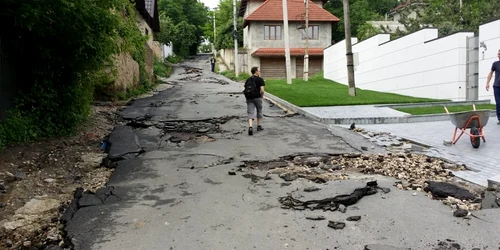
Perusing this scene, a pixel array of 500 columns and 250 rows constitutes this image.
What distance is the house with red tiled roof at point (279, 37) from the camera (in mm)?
38531

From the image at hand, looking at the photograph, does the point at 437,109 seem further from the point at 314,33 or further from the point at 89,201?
the point at 314,33

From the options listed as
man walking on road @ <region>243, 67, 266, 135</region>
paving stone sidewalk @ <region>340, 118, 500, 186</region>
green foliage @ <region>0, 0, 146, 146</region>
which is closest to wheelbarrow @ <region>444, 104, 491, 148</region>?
paving stone sidewalk @ <region>340, 118, 500, 186</region>

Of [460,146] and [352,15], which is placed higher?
[352,15]

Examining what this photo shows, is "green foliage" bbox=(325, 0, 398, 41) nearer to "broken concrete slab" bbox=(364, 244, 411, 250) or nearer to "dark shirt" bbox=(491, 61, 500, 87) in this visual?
"dark shirt" bbox=(491, 61, 500, 87)

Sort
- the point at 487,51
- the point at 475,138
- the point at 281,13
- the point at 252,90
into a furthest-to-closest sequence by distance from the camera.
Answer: the point at 281,13, the point at 487,51, the point at 252,90, the point at 475,138

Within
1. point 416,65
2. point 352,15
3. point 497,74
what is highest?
point 352,15

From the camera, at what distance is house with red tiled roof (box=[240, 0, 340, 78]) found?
126 ft

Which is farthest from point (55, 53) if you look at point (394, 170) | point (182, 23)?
point (182, 23)

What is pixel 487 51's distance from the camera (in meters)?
14.1

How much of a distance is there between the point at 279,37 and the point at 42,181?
3463 centimetres

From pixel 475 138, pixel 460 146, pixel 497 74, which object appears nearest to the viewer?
pixel 475 138

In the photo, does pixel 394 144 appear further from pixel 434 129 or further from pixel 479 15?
pixel 479 15

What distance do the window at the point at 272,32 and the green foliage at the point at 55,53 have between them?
1180 inches

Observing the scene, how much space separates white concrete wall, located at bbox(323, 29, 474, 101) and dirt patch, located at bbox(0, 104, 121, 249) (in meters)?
12.3
